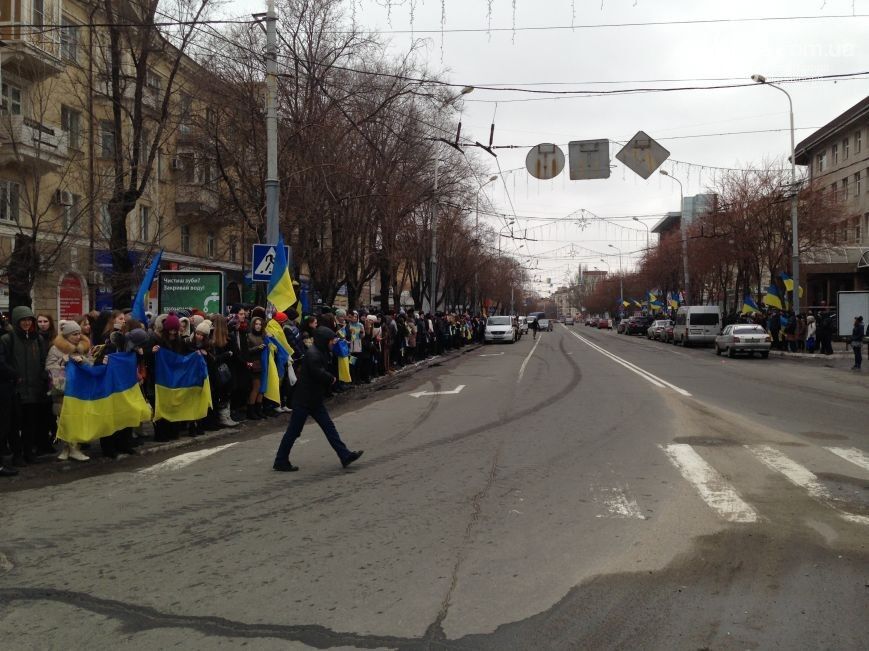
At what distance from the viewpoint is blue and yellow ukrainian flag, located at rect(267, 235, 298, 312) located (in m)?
12.1

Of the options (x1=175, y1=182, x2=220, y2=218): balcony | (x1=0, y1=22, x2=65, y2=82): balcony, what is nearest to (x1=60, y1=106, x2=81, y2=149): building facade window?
(x1=0, y1=22, x2=65, y2=82): balcony

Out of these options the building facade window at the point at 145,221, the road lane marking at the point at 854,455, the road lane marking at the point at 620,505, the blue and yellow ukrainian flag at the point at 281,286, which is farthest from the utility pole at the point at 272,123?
the building facade window at the point at 145,221

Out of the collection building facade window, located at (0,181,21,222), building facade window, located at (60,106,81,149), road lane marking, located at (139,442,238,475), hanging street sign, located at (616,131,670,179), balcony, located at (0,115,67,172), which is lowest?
road lane marking, located at (139,442,238,475)

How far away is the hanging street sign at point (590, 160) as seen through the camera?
16.9 m

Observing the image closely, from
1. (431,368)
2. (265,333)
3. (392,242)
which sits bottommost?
(431,368)

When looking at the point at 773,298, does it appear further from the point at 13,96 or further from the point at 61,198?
the point at 13,96

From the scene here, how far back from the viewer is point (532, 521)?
5711mm

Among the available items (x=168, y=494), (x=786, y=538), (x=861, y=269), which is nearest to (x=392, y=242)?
(x=168, y=494)

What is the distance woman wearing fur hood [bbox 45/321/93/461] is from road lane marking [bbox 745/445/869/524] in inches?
315

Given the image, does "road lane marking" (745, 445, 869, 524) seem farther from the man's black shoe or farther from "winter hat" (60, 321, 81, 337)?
"winter hat" (60, 321, 81, 337)

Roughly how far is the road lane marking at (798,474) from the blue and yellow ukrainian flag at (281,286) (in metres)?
7.46

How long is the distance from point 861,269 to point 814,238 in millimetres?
11004

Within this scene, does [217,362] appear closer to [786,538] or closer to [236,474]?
[236,474]

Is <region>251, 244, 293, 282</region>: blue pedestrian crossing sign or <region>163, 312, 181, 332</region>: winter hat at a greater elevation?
<region>251, 244, 293, 282</region>: blue pedestrian crossing sign
